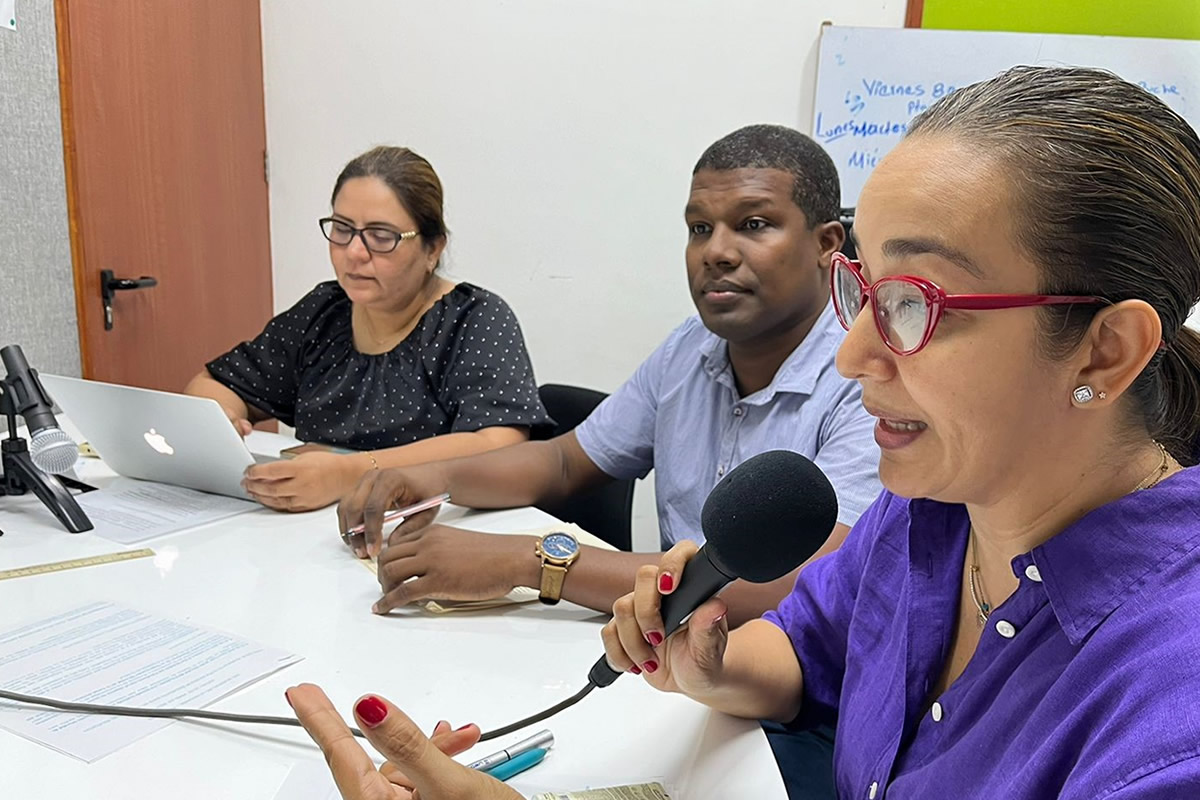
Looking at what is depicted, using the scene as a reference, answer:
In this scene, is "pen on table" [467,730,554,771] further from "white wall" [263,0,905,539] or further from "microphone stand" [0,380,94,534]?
"white wall" [263,0,905,539]

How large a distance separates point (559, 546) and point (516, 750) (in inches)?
14.2

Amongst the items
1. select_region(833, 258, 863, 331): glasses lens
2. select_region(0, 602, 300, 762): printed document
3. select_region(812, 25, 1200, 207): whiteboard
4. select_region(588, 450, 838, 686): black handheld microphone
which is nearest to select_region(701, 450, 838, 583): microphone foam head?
select_region(588, 450, 838, 686): black handheld microphone

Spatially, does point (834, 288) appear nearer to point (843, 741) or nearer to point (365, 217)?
point (843, 741)

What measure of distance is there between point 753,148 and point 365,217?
32.2 inches

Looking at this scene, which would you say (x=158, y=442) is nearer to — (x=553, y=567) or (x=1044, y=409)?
(x=553, y=567)

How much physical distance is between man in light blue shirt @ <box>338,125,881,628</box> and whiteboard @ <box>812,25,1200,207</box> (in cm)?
118

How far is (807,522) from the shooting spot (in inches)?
28.0

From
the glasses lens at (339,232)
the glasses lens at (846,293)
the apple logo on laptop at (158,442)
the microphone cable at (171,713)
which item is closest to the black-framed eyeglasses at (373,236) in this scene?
the glasses lens at (339,232)

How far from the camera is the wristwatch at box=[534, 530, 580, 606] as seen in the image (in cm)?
111

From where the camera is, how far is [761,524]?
686mm

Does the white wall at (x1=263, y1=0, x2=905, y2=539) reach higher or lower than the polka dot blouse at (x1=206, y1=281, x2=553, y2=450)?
higher

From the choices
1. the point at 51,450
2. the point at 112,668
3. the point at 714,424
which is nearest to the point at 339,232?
the point at 51,450

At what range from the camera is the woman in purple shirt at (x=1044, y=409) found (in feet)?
1.93

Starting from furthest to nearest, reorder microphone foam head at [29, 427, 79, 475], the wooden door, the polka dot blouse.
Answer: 1. the wooden door
2. the polka dot blouse
3. microphone foam head at [29, 427, 79, 475]
